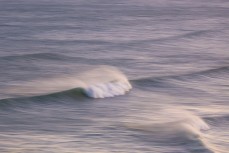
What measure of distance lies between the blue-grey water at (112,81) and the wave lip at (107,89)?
49 millimetres

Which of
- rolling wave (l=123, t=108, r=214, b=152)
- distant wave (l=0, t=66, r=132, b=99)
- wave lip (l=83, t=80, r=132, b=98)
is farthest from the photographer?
wave lip (l=83, t=80, r=132, b=98)

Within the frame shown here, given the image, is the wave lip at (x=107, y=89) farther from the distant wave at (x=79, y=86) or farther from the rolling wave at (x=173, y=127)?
the rolling wave at (x=173, y=127)

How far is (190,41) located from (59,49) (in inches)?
237

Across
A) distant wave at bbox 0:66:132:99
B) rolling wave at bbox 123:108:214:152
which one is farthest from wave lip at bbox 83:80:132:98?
rolling wave at bbox 123:108:214:152

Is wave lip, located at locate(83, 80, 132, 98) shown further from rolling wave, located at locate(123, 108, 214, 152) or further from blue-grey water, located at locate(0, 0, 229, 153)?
rolling wave, located at locate(123, 108, 214, 152)

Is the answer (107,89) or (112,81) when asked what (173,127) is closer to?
(107,89)

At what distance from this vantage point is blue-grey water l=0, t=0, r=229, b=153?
14.1 m

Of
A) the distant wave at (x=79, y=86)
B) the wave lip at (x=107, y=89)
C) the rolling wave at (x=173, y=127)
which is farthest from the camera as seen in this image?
the wave lip at (x=107, y=89)

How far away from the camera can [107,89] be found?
63.0 ft

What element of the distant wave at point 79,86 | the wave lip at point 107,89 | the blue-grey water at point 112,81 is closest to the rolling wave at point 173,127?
the blue-grey water at point 112,81

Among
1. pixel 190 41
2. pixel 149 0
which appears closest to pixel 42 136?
pixel 190 41

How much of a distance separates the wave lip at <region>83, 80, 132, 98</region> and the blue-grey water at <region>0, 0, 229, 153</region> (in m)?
0.05

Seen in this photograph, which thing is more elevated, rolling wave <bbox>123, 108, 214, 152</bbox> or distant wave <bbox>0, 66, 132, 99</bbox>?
distant wave <bbox>0, 66, 132, 99</bbox>

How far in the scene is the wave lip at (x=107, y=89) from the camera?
18.7 meters
